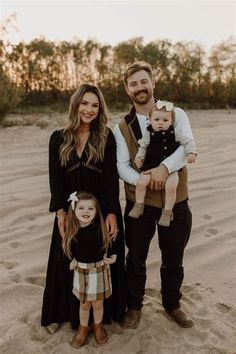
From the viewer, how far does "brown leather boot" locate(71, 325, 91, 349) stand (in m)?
3.00

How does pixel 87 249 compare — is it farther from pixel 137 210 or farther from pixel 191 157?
pixel 191 157

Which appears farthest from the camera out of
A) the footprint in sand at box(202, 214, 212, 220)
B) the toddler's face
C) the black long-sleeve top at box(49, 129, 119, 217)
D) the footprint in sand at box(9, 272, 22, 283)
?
the footprint in sand at box(202, 214, 212, 220)

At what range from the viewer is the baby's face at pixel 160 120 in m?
2.89

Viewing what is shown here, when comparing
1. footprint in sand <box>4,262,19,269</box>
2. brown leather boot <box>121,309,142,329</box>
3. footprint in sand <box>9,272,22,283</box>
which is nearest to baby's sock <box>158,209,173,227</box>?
brown leather boot <box>121,309,142,329</box>

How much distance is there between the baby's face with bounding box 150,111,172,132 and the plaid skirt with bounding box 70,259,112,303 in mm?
976

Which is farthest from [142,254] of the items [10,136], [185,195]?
[10,136]

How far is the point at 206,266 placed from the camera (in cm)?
411

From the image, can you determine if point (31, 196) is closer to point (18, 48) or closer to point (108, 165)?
point (108, 165)

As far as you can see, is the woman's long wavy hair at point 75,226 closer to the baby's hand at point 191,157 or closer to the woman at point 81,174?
the woman at point 81,174

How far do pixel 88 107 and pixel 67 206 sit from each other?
721 millimetres

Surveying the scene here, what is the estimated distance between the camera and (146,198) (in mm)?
3016

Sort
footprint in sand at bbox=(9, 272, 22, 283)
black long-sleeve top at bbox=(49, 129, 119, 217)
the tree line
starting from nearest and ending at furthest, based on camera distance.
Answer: black long-sleeve top at bbox=(49, 129, 119, 217)
footprint in sand at bbox=(9, 272, 22, 283)
the tree line

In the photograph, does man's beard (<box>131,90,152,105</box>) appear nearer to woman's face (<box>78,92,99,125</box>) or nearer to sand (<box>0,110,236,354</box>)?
woman's face (<box>78,92,99,125</box>)

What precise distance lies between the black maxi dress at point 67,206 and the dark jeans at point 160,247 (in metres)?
0.07
